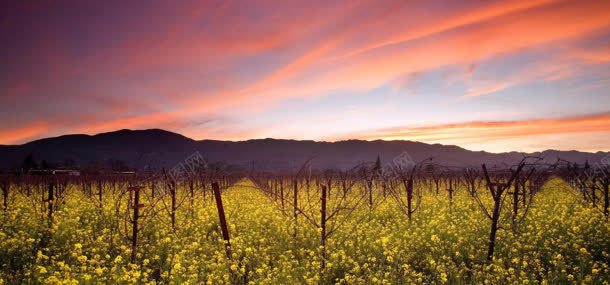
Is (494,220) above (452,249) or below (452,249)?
above

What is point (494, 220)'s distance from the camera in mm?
11445

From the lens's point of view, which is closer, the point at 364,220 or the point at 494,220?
the point at 494,220

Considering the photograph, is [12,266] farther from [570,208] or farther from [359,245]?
[570,208]

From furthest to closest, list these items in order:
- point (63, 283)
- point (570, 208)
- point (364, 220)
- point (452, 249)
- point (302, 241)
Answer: point (570, 208)
point (364, 220)
point (302, 241)
point (452, 249)
point (63, 283)

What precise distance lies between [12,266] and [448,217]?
52.5 feet

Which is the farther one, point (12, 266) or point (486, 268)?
point (12, 266)

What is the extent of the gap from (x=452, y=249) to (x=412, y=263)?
166cm

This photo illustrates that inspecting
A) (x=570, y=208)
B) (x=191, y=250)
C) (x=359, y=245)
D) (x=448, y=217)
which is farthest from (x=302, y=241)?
(x=570, y=208)

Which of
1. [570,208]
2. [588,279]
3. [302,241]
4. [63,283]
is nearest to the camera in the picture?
[63,283]

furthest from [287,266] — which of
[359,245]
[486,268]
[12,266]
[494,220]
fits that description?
[12,266]

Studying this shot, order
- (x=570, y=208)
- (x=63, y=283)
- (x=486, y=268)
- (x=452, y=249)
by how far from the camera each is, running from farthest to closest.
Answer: (x=570, y=208)
(x=452, y=249)
(x=486, y=268)
(x=63, y=283)

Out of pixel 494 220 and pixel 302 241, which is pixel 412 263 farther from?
pixel 302 241

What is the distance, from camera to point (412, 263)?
39.1ft

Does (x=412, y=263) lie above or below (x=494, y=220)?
below
